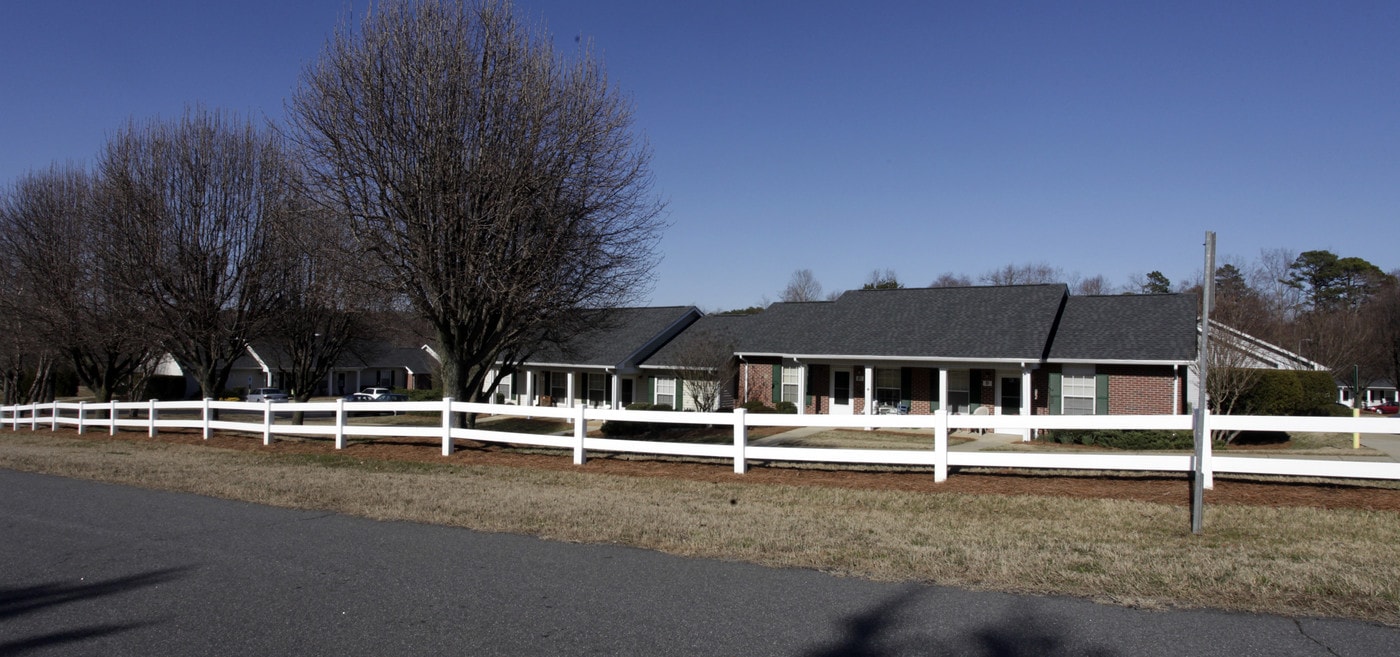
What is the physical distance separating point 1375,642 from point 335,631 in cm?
628

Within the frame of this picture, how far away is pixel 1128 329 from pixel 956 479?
17.9 meters

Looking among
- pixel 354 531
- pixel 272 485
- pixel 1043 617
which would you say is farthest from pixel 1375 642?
pixel 272 485

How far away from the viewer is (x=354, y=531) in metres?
9.17

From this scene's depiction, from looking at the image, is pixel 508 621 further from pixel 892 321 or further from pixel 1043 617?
pixel 892 321

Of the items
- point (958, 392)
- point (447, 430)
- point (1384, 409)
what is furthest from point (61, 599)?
point (1384, 409)

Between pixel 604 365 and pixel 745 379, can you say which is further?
pixel 604 365

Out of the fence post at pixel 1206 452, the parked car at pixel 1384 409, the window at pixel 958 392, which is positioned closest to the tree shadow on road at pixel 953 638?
the fence post at pixel 1206 452

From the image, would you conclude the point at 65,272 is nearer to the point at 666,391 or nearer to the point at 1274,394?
the point at 666,391

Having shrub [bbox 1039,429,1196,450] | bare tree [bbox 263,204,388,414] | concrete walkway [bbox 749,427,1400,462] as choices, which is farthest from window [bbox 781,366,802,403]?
bare tree [bbox 263,204,388,414]

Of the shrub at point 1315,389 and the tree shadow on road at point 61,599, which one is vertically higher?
the shrub at point 1315,389

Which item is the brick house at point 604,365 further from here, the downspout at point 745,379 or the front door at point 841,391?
the front door at point 841,391

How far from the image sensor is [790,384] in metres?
31.9

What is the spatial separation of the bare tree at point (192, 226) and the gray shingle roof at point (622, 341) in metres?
11.1

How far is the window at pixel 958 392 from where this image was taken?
2845 centimetres
